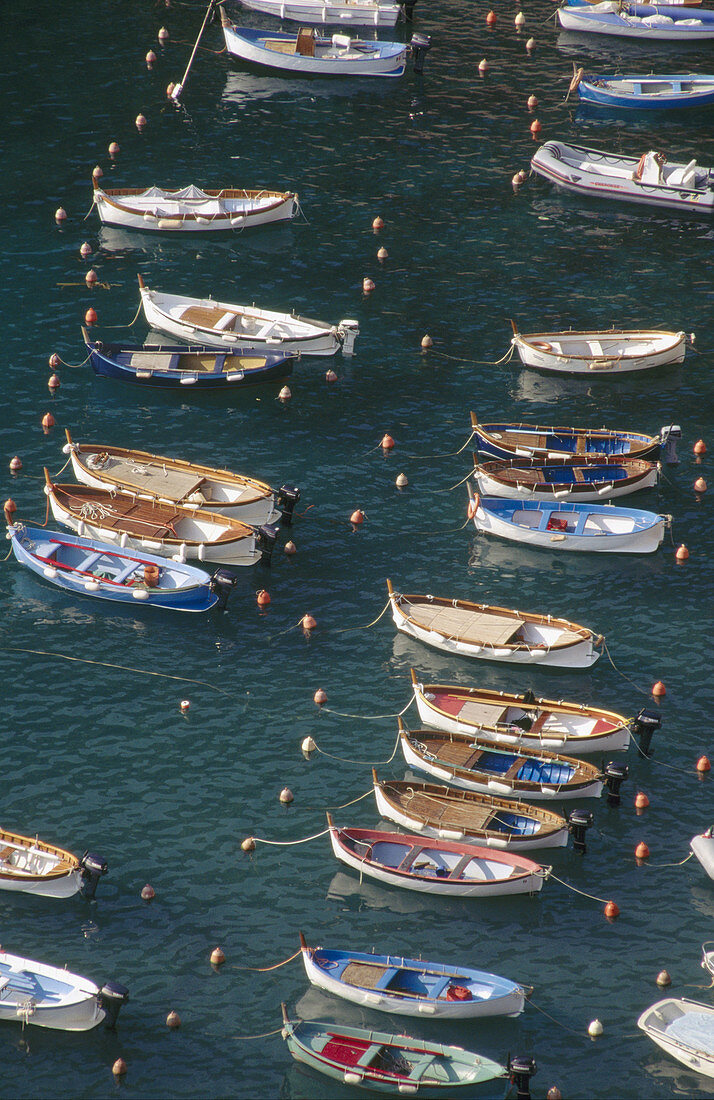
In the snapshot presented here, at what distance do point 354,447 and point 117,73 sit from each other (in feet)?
135

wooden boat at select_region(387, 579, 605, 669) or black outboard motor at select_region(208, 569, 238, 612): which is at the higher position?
black outboard motor at select_region(208, 569, 238, 612)

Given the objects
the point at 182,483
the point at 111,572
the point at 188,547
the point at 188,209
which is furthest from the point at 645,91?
the point at 111,572

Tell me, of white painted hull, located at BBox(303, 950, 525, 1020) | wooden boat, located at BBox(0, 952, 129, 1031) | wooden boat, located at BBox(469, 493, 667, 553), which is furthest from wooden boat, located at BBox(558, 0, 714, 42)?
wooden boat, located at BBox(0, 952, 129, 1031)

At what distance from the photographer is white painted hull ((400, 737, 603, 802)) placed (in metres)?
44.1

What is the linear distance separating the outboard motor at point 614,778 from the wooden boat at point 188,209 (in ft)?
133

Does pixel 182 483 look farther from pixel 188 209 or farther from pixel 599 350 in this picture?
pixel 188 209

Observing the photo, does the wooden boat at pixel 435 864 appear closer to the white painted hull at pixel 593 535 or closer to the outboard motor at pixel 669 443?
the white painted hull at pixel 593 535

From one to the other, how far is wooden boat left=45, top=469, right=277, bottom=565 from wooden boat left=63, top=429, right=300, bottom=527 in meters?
0.48

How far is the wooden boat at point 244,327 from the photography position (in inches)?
2539

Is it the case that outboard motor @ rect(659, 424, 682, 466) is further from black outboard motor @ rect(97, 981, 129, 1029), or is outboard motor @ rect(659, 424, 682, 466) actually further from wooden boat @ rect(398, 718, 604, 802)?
black outboard motor @ rect(97, 981, 129, 1029)

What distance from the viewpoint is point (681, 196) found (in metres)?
76.9

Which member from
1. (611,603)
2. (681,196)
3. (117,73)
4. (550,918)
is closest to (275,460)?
(611,603)

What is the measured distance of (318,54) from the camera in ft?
295

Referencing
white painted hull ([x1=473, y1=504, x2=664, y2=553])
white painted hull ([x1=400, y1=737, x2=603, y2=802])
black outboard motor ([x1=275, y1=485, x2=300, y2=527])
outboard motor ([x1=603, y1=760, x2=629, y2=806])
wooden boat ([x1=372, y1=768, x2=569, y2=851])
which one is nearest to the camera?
wooden boat ([x1=372, y1=768, x2=569, y2=851])
